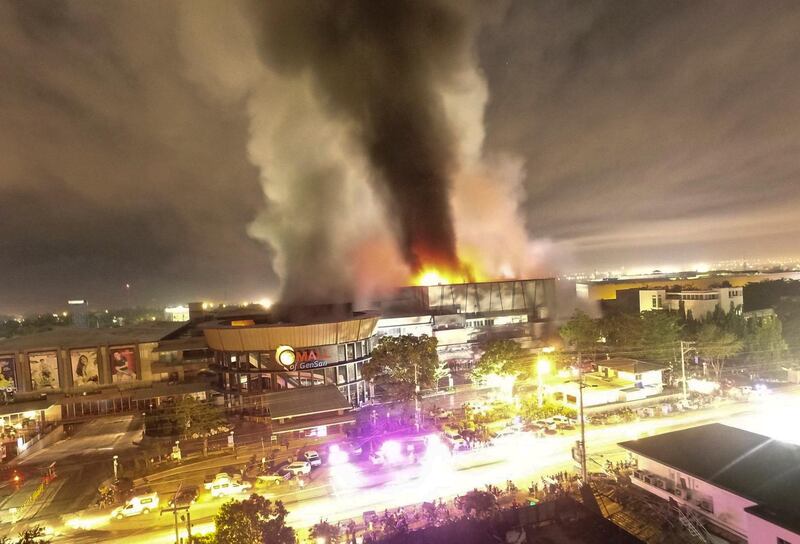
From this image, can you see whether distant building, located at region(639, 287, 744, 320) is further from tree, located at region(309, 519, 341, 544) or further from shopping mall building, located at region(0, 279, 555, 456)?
tree, located at region(309, 519, 341, 544)

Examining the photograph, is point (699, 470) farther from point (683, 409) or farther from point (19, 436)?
point (19, 436)

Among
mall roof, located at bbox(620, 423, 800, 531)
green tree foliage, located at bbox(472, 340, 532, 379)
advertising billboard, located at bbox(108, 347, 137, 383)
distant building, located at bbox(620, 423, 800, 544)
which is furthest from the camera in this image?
advertising billboard, located at bbox(108, 347, 137, 383)

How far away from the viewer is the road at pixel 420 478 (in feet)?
55.1

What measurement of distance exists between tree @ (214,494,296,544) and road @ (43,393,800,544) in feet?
17.2

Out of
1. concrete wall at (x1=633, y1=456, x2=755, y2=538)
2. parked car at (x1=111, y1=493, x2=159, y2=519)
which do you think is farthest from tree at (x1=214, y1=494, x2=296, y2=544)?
concrete wall at (x1=633, y1=456, x2=755, y2=538)

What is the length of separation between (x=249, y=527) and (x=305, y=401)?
15480 mm

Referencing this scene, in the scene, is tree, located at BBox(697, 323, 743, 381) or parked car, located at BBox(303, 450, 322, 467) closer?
parked car, located at BBox(303, 450, 322, 467)

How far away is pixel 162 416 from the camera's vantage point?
2880 centimetres

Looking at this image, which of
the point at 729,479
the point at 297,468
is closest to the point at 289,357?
the point at 297,468

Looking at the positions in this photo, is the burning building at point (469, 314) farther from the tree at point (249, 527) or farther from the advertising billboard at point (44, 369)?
the advertising billboard at point (44, 369)

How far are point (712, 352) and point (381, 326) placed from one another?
29402 mm

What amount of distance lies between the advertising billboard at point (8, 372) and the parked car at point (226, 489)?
31.5 metres

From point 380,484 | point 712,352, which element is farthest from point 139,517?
point 712,352

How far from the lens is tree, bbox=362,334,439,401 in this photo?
29.1 m
